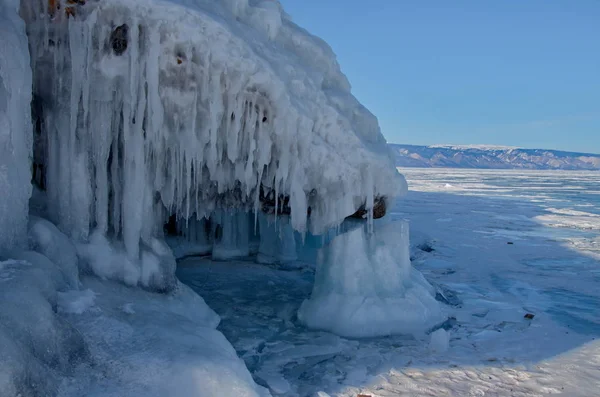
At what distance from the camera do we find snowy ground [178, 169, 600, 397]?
17.0 ft

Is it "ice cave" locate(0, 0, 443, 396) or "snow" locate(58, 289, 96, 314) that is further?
"ice cave" locate(0, 0, 443, 396)

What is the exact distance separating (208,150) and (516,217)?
714 inches

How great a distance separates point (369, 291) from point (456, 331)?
138 centimetres

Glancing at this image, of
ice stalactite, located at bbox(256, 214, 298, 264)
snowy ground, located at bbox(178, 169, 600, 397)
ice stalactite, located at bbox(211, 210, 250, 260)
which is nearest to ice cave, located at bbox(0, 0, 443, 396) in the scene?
snowy ground, located at bbox(178, 169, 600, 397)

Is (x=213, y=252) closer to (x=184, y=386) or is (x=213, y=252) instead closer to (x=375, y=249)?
(x=375, y=249)

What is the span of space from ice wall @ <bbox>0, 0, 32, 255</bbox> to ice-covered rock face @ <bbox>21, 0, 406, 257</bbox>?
85 cm

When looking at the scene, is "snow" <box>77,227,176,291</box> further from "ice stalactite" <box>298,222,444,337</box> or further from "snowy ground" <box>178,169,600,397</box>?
"ice stalactite" <box>298,222,444,337</box>

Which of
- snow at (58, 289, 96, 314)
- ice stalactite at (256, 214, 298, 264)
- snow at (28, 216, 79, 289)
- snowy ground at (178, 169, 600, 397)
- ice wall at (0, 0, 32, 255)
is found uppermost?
ice wall at (0, 0, 32, 255)

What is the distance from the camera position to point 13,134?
4.58m

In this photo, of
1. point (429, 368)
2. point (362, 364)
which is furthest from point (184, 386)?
point (429, 368)

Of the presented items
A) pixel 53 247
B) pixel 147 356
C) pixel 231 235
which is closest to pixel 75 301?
pixel 53 247

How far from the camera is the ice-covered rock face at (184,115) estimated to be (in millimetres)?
5656

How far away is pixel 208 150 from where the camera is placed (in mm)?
6672

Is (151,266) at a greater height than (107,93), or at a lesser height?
lesser
